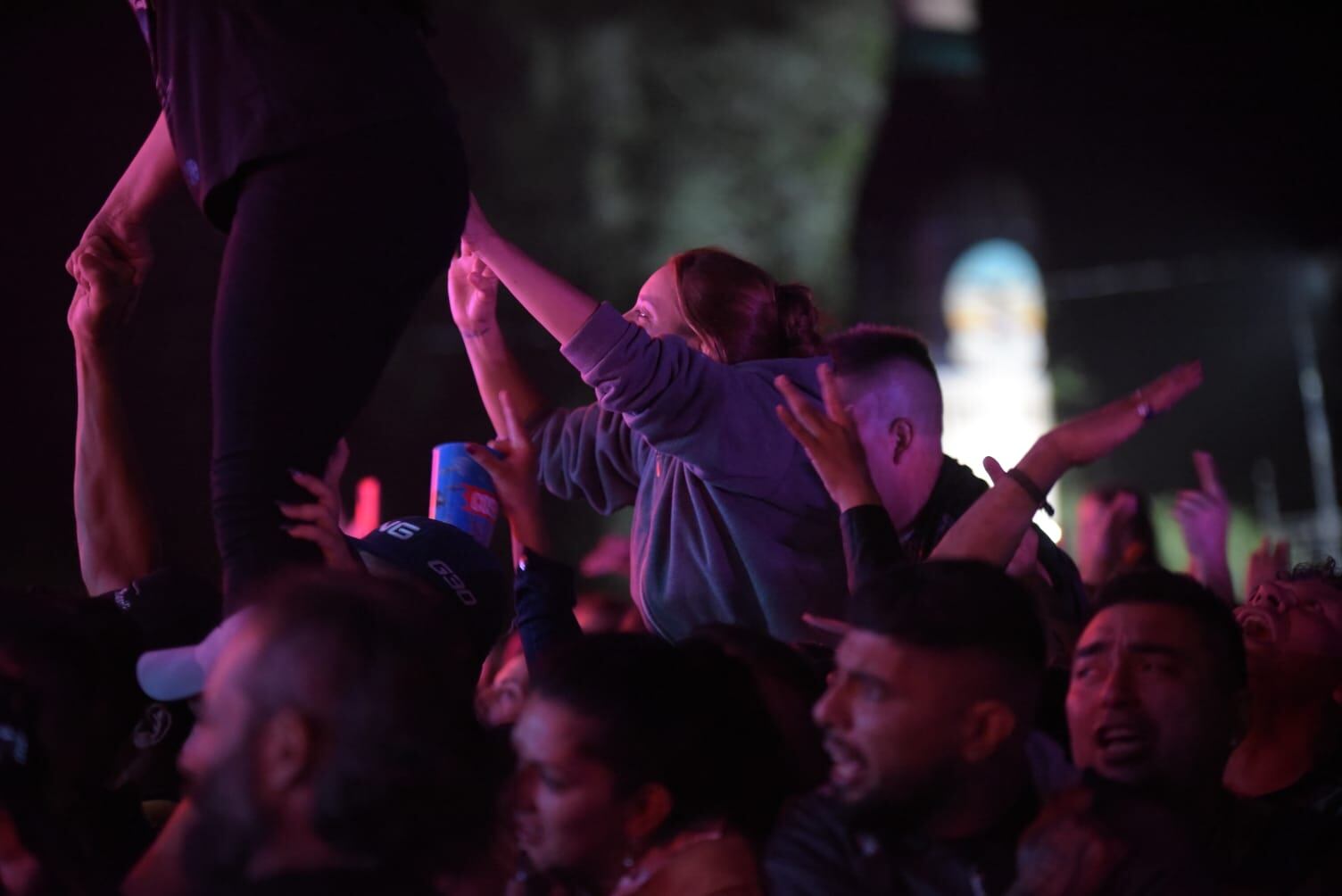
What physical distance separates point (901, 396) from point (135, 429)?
158 inches

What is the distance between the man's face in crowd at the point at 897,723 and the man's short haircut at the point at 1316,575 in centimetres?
141

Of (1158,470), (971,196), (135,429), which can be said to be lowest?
(1158,470)

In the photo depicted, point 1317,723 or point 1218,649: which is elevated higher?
point 1218,649

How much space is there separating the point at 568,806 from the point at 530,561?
564 millimetres

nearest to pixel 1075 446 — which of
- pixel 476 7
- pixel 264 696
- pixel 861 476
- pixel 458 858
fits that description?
pixel 861 476

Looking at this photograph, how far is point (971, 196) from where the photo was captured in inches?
500

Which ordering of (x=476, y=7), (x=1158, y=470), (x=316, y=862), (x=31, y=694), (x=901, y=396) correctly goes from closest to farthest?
(x=316, y=862)
(x=31, y=694)
(x=901, y=396)
(x=476, y=7)
(x=1158, y=470)

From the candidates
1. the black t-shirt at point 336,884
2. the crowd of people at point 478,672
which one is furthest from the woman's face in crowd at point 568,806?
the black t-shirt at point 336,884

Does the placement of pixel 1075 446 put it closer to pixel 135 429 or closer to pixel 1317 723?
pixel 1317 723

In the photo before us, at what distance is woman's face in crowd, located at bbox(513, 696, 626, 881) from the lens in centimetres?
162

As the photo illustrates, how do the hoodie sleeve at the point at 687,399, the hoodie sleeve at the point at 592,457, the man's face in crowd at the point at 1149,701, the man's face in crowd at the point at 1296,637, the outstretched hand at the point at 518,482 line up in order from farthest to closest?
the hoodie sleeve at the point at 592,457 → the man's face in crowd at the point at 1296,637 → the hoodie sleeve at the point at 687,399 → the outstretched hand at the point at 518,482 → the man's face in crowd at the point at 1149,701

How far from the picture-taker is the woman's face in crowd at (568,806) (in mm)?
1618

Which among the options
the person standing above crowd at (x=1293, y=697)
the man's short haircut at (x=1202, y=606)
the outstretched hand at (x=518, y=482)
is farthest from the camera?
the person standing above crowd at (x=1293, y=697)

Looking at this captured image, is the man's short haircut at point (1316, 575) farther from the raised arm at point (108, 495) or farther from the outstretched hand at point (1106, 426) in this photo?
the raised arm at point (108, 495)
